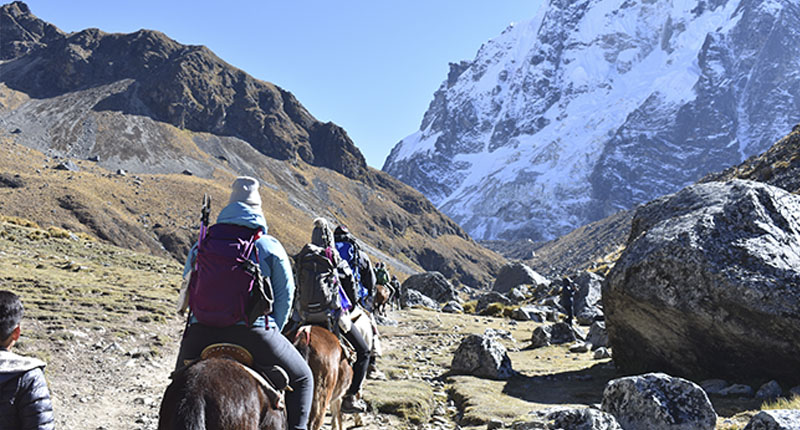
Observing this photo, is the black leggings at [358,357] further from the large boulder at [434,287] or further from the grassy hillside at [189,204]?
the grassy hillside at [189,204]

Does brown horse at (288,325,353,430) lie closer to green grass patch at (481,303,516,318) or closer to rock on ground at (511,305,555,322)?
rock on ground at (511,305,555,322)

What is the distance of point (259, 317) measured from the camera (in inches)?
182

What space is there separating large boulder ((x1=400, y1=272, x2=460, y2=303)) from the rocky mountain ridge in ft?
131

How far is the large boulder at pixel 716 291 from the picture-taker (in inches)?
370

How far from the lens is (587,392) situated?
11.0m

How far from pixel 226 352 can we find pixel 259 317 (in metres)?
0.41

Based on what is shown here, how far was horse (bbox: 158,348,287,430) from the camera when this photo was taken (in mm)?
3609

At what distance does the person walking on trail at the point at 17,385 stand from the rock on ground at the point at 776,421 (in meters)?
6.79

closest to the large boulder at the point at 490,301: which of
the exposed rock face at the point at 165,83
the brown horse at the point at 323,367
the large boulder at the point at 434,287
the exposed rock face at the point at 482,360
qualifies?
the large boulder at the point at 434,287

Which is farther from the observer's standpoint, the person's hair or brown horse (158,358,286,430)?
the person's hair

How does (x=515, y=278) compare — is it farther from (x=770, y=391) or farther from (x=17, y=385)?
(x=17, y=385)

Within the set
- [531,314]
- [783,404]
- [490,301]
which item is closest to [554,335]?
[783,404]

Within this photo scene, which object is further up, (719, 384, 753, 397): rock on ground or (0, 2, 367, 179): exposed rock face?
(0, 2, 367, 179): exposed rock face

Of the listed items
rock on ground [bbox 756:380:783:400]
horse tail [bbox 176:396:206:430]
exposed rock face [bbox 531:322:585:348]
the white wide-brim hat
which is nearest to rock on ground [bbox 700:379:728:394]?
rock on ground [bbox 756:380:783:400]
